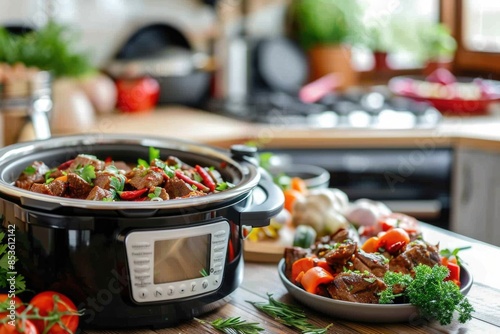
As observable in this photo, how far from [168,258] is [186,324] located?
136 millimetres

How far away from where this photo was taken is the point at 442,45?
335 cm

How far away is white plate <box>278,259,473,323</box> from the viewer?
1171 millimetres

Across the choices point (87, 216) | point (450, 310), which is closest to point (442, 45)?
point (450, 310)

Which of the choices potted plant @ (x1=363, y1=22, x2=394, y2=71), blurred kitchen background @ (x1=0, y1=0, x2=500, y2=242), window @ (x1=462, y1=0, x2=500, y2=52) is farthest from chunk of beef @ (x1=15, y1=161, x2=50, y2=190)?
window @ (x1=462, y1=0, x2=500, y2=52)

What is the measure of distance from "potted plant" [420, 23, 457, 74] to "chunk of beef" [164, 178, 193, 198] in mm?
2405

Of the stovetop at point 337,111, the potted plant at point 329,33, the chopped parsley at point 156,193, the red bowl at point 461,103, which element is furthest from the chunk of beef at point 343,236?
the potted plant at point 329,33

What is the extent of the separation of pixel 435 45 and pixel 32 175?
8.12 ft

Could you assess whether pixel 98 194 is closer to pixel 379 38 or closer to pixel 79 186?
pixel 79 186

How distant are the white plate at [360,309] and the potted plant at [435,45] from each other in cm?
230

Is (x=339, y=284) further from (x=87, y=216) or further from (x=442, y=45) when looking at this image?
(x=442, y=45)

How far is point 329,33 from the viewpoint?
3436 millimetres

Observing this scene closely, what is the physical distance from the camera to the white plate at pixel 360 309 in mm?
1171

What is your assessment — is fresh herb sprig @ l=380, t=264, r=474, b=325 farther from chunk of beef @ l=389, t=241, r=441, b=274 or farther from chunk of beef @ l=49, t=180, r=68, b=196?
chunk of beef @ l=49, t=180, r=68, b=196

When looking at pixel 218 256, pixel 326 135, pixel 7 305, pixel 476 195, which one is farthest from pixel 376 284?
pixel 476 195
